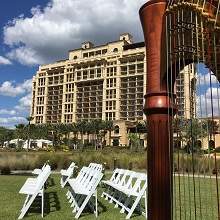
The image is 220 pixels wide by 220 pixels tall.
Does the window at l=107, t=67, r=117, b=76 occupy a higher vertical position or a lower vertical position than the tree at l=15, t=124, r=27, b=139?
higher

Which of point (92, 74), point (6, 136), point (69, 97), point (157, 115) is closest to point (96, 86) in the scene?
point (92, 74)

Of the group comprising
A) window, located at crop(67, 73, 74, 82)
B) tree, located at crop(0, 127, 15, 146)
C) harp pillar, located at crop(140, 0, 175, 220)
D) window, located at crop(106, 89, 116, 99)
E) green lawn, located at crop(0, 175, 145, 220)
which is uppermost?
window, located at crop(67, 73, 74, 82)

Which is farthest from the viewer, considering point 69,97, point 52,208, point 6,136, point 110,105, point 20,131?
point 69,97

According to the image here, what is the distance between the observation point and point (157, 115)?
2988 mm

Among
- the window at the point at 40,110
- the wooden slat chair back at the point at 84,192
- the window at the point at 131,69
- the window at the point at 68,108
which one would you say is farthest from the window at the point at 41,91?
the wooden slat chair back at the point at 84,192

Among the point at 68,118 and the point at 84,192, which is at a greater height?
the point at 68,118

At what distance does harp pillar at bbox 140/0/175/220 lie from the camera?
2.89 metres

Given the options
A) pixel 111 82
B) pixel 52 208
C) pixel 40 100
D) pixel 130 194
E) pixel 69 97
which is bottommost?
pixel 52 208

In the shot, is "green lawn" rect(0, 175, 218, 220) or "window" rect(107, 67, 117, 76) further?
"window" rect(107, 67, 117, 76)

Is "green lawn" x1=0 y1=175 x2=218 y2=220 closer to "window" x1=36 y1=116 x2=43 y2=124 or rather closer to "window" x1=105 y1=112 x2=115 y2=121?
"window" x1=105 y1=112 x2=115 y2=121

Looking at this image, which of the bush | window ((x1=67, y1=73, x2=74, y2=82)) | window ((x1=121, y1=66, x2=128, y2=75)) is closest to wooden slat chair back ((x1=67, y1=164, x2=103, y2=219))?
the bush

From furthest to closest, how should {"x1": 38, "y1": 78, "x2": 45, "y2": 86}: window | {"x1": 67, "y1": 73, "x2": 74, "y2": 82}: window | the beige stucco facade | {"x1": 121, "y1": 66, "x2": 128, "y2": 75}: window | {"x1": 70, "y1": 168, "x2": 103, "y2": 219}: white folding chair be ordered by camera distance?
{"x1": 38, "y1": 78, "x2": 45, "y2": 86}: window < {"x1": 67, "y1": 73, "x2": 74, "y2": 82}: window < {"x1": 121, "y1": 66, "x2": 128, "y2": 75}: window < the beige stucco facade < {"x1": 70, "y1": 168, "x2": 103, "y2": 219}: white folding chair

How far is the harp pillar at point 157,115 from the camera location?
2.89 meters

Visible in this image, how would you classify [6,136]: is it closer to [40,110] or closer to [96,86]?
[40,110]
